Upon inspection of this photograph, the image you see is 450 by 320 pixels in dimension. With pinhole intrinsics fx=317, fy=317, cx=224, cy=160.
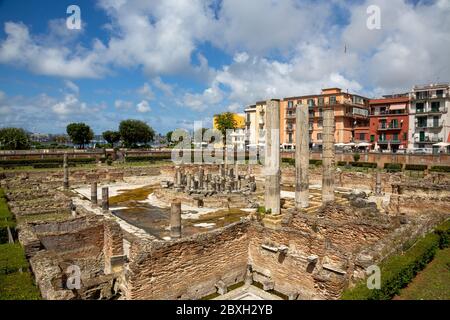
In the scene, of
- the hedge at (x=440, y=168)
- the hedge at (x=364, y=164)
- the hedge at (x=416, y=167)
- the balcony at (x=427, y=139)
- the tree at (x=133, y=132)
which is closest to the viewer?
the hedge at (x=440, y=168)

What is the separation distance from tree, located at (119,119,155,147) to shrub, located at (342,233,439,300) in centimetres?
6921

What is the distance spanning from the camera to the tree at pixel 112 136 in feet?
277

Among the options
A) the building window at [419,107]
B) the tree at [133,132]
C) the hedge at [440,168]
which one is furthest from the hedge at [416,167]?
the tree at [133,132]

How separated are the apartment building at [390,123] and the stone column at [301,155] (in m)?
36.5

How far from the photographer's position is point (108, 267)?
12.2m

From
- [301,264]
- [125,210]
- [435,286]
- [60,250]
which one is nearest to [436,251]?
[435,286]

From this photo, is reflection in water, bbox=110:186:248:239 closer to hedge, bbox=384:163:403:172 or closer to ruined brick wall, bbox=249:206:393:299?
ruined brick wall, bbox=249:206:393:299

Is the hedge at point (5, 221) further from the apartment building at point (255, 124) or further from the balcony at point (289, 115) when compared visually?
the apartment building at point (255, 124)

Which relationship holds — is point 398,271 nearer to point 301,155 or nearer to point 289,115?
point 301,155

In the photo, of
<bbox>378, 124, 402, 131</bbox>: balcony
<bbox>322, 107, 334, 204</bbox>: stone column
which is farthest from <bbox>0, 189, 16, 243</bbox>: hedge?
<bbox>378, 124, 402, 131</bbox>: balcony

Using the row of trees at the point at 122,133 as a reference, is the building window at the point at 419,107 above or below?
above

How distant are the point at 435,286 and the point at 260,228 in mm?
5537

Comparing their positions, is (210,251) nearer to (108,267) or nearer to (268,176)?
(108,267)

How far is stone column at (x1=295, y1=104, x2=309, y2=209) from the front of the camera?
1928 cm
